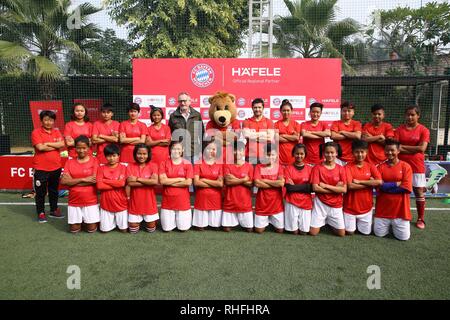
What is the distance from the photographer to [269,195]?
13.1ft

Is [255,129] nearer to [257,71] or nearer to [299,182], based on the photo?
[299,182]

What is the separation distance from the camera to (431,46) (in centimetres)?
1418

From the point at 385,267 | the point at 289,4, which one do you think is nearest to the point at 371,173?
the point at 385,267

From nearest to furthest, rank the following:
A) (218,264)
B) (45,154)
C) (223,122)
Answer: (218,264) < (45,154) < (223,122)

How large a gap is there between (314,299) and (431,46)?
15.2m

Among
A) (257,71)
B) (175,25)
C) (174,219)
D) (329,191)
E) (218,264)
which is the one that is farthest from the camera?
(175,25)

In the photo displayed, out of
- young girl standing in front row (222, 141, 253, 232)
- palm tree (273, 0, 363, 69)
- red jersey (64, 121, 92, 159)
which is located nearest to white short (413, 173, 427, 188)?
young girl standing in front row (222, 141, 253, 232)

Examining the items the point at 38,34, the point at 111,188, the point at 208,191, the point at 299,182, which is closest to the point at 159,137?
the point at 111,188

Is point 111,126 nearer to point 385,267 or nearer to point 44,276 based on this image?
point 44,276

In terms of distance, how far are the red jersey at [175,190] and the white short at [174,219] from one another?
5 centimetres

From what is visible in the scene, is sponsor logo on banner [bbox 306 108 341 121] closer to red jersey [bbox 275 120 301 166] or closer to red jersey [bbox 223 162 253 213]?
red jersey [bbox 275 120 301 166]

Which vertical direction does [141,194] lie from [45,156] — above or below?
below

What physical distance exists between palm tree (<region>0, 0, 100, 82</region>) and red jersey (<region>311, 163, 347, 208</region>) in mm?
8686

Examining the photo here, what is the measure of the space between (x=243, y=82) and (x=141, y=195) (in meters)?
3.38
